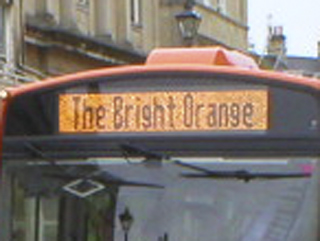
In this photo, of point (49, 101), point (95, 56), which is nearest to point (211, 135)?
point (49, 101)

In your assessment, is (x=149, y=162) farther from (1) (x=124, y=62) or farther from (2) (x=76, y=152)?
(1) (x=124, y=62)

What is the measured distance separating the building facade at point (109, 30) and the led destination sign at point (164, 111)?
1827cm

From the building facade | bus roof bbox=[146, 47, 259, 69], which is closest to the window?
the building facade

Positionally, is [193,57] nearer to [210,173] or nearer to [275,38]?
[210,173]

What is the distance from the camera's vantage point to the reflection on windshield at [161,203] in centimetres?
955

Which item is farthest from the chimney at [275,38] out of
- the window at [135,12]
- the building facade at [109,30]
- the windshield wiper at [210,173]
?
the windshield wiper at [210,173]

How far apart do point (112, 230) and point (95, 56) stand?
882 inches

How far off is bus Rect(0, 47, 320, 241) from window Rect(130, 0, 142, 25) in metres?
26.4

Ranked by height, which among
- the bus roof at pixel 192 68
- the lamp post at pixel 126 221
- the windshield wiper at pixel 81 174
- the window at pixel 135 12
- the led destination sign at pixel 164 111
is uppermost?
the window at pixel 135 12

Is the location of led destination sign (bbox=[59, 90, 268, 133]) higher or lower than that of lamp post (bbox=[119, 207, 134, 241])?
higher

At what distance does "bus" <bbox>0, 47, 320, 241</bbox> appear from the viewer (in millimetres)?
9578

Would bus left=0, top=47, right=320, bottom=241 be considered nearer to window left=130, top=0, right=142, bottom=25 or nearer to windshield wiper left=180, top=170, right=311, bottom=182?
windshield wiper left=180, top=170, right=311, bottom=182

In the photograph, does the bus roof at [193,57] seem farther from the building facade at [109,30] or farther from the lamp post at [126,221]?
the building facade at [109,30]

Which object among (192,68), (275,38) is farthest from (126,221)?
(275,38)
